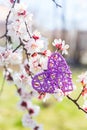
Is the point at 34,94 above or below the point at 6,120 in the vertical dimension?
above

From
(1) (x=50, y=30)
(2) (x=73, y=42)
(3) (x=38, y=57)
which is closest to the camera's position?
(3) (x=38, y=57)

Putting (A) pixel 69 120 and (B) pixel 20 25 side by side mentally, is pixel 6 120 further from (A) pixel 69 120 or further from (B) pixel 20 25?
(B) pixel 20 25

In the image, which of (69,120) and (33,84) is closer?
(33,84)

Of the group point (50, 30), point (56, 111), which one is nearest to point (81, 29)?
point (50, 30)

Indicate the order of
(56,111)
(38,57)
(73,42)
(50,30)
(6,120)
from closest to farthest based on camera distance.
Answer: (38,57) < (6,120) < (56,111) < (50,30) < (73,42)

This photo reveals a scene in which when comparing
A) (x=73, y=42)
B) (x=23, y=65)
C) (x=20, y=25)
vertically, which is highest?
(x=20, y=25)

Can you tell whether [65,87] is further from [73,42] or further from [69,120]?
[73,42]
